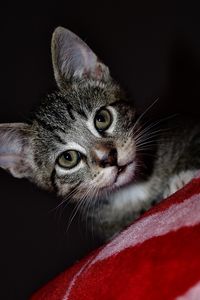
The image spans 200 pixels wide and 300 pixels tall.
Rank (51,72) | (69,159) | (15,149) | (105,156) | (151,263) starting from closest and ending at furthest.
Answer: (151,263) < (105,156) < (69,159) < (15,149) < (51,72)

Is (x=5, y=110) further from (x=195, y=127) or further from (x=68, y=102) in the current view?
(x=195, y=127)

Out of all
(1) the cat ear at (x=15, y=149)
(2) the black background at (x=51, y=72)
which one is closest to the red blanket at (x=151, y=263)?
(1) the cat ear at (x=15, y=149)

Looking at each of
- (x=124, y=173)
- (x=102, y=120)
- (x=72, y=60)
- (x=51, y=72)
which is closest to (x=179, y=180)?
(x=124, y=173)

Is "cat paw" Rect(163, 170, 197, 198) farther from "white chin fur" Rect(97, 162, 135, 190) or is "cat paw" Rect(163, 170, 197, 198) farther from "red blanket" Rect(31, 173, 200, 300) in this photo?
"red blanket" Rect(31, 173, 200, 300)

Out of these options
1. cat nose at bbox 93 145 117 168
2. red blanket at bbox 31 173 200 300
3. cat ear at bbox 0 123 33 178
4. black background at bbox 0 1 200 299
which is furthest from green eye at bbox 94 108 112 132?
black background at bbox 0 1 200 299

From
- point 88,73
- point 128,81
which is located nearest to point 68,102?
point 88,73

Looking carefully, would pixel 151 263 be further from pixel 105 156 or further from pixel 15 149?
pixel 15 149
